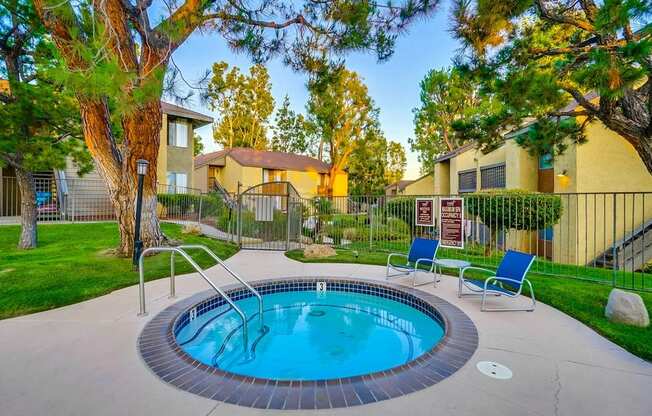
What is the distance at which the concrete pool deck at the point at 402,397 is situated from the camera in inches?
93.4

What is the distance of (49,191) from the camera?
14.7 metres

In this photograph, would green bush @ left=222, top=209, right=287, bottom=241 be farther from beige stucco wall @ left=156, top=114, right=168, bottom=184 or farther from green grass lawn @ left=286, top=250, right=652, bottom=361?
beige stucco wall @ left=156, top=114, right=168, bottom=184

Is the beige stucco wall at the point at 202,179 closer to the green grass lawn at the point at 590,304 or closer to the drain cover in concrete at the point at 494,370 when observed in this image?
the green grass lawn at the point at 590,304

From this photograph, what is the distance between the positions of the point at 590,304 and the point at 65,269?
9588 millimetres

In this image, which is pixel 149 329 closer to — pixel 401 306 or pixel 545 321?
pixel 401 306

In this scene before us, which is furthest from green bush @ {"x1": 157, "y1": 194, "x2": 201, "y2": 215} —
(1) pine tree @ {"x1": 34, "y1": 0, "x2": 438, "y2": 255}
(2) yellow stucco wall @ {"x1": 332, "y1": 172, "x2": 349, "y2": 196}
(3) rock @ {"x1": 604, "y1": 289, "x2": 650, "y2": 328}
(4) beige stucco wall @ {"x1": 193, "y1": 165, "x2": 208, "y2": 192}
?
(2) yellow stucco wall @ {"x1": 332, "y1": 172, "x2": 349, "y2": 196}

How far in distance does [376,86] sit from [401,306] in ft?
81.6

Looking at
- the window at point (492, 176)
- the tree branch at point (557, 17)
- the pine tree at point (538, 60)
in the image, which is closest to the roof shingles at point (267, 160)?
the window at point (492, 176)

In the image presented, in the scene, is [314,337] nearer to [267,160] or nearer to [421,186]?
[267,160]

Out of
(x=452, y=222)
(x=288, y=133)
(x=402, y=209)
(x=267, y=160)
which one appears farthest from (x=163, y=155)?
(x=288, y=133)

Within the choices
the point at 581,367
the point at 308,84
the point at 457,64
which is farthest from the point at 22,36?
the point at 581,367

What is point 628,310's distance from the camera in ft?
13.1

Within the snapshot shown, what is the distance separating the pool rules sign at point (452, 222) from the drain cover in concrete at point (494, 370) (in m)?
3.94

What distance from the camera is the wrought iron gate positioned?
10594 mm
